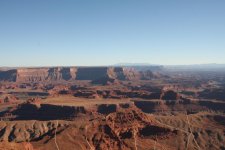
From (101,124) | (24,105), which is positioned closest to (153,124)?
(101,124)

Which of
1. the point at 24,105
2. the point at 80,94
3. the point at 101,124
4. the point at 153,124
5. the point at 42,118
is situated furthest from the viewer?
the point at 80,94

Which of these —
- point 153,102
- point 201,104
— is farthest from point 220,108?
point 153,102

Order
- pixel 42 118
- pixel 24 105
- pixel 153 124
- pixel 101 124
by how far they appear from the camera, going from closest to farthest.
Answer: pixel 101 124 → pixel 153 124 → pixel 42 118 → pixel 24 105

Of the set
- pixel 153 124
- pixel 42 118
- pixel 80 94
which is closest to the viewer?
pixel 153 124

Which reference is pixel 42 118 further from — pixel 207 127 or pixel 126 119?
pixel 207 127

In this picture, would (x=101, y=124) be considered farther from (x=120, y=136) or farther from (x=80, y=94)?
(x=80, y=94)

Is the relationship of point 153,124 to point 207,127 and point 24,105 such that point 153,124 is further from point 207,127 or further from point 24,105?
point 24,105

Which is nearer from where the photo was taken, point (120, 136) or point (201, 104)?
point (120, 136)

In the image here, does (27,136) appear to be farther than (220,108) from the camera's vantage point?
No

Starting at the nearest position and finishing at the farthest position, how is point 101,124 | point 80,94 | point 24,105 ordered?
point 101,124 < point 24,105 < point 80,94
